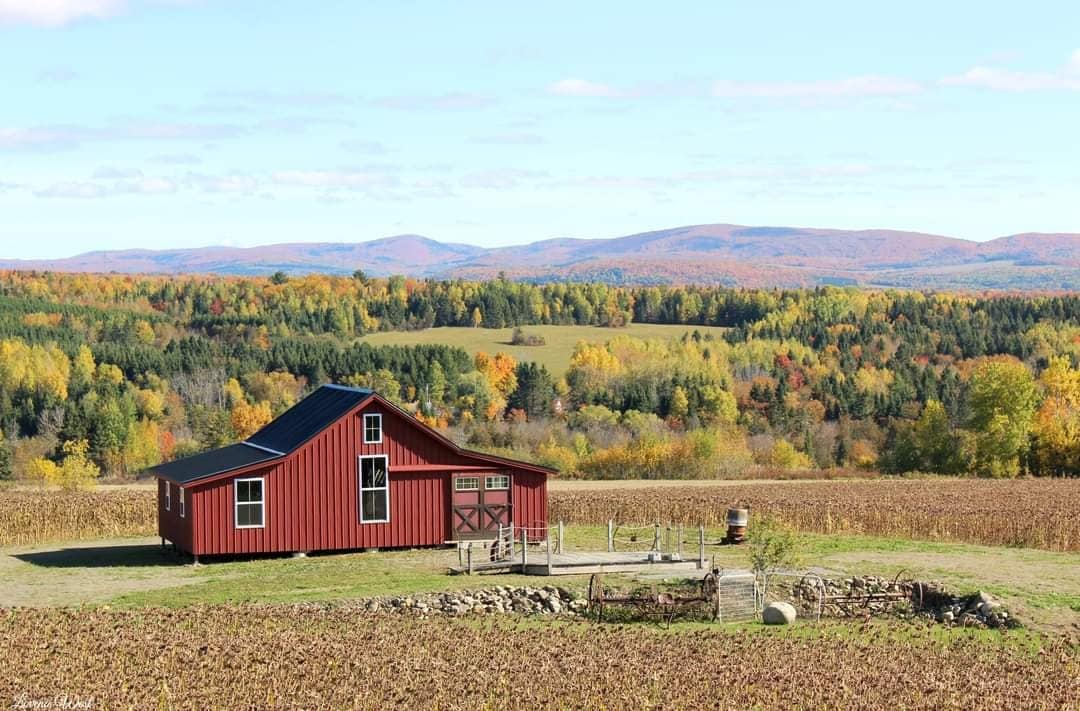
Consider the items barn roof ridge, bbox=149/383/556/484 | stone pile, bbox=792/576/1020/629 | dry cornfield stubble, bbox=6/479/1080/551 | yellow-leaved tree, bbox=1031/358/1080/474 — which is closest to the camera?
stone pile, bbox=792/576/1020/629

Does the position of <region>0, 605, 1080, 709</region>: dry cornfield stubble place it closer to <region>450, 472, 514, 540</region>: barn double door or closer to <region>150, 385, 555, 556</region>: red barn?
<region>150, 385, 555, 556</region>: red barn

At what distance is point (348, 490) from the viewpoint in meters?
41.8

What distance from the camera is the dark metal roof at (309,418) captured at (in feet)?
138

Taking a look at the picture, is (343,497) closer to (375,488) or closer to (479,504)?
(375,488)

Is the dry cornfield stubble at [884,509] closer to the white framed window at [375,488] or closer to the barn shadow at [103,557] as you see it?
the white framed window at [375,488]

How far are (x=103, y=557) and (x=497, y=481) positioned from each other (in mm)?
11574

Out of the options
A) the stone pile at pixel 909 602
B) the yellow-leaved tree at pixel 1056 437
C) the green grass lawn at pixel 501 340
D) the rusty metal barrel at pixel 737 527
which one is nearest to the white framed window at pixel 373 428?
the rusty metal barrel at pixel 737 527

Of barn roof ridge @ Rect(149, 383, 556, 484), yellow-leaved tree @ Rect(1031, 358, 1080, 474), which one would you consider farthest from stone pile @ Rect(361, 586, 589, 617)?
yellow-leaved tree @ Rect(1031, 358, 1080, 474)

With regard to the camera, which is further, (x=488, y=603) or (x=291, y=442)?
(x=291, y=442)

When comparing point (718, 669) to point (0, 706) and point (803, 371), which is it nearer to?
point (0, 706)

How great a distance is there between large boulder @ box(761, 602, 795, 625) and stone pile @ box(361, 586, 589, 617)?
4.21 meters

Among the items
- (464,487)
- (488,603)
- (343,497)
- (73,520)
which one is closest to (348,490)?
(343,497)

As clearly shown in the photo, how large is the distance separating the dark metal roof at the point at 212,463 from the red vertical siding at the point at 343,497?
1.21 ft

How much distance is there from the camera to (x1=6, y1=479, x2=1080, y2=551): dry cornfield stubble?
46000 millimetres
